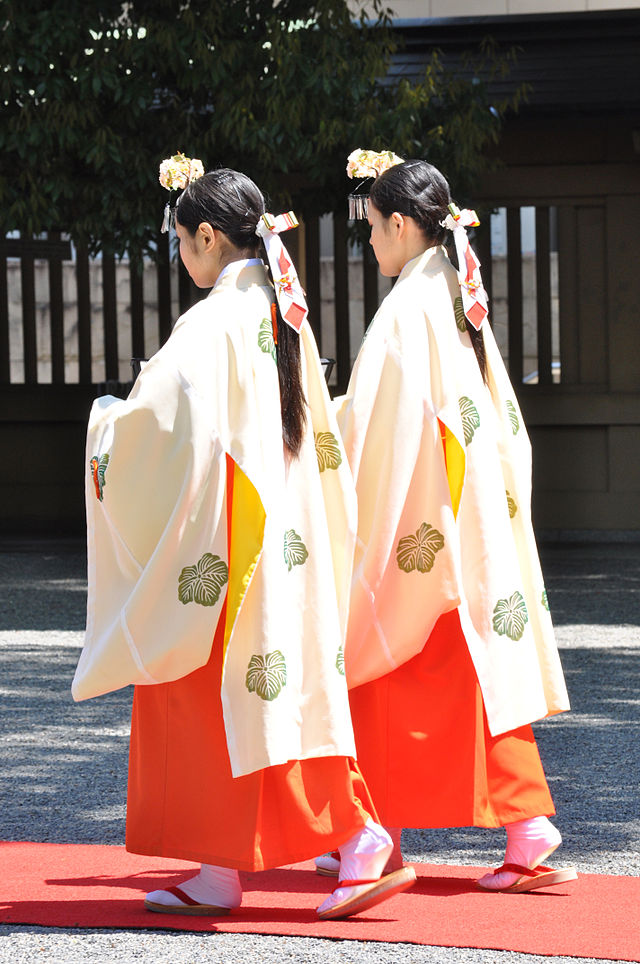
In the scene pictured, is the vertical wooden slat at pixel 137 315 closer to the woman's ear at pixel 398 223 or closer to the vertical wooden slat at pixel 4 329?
the vertical wooden slat at pixel 4 329

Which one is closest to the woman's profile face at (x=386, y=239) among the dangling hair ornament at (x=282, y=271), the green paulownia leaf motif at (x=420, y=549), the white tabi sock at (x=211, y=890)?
the dangling hair ornament at (x=282, y=271)

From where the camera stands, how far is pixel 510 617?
3121 millimetres

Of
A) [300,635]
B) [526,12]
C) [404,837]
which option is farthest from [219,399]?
[526,12]

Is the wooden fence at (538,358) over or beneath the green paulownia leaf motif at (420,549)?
over

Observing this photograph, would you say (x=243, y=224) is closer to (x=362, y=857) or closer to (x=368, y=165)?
(x=368, y=165)

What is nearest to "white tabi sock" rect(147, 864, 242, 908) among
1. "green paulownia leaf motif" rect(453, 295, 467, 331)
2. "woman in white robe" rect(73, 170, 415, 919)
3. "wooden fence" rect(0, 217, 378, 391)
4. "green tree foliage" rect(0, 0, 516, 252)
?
"woman in white robe" rect(73, 170, 415, 919)

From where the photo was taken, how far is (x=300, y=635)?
2920 mm

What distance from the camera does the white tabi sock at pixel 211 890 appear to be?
2.94m

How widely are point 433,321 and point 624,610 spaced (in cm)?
504

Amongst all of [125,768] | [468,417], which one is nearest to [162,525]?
[468,417]

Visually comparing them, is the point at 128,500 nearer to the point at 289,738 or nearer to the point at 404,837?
the point at 289,738

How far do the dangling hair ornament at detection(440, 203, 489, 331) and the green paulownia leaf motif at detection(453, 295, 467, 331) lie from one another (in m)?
0.01

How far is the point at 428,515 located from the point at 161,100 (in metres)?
6.38

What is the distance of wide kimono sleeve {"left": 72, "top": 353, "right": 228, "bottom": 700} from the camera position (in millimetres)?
2842
